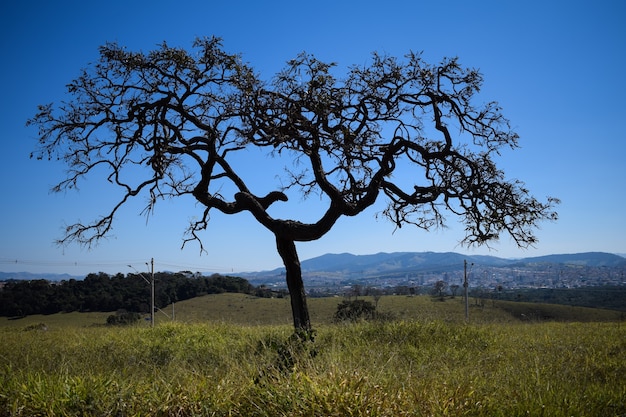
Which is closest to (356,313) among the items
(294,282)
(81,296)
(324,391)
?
(294,282)

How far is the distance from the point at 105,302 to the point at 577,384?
50.3 m

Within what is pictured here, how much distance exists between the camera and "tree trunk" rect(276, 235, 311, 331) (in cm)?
1270

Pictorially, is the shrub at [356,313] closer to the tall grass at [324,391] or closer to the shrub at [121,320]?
the tall grass at [324,391]

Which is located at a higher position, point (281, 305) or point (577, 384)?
point (577, 384)

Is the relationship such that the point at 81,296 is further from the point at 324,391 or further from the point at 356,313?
the point at 324,391

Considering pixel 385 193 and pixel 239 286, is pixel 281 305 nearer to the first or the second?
pixel 239 286

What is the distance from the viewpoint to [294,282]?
12750 millimetres

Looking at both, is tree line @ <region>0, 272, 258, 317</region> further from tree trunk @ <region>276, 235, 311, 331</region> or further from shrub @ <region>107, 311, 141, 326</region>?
tree trunk @ <region>276, 235, 311, 331</region>

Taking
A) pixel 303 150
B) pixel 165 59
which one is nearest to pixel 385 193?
pixel 303 150

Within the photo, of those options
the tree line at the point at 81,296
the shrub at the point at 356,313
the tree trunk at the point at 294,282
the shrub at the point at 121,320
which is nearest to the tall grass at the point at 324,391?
the tree trunk at the point at 294,282

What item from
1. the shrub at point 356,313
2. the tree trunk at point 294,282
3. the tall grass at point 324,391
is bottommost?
the shrub at point 356,313

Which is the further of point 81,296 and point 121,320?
point 81,296

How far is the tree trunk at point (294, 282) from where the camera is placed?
41.7ft

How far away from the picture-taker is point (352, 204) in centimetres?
1258
